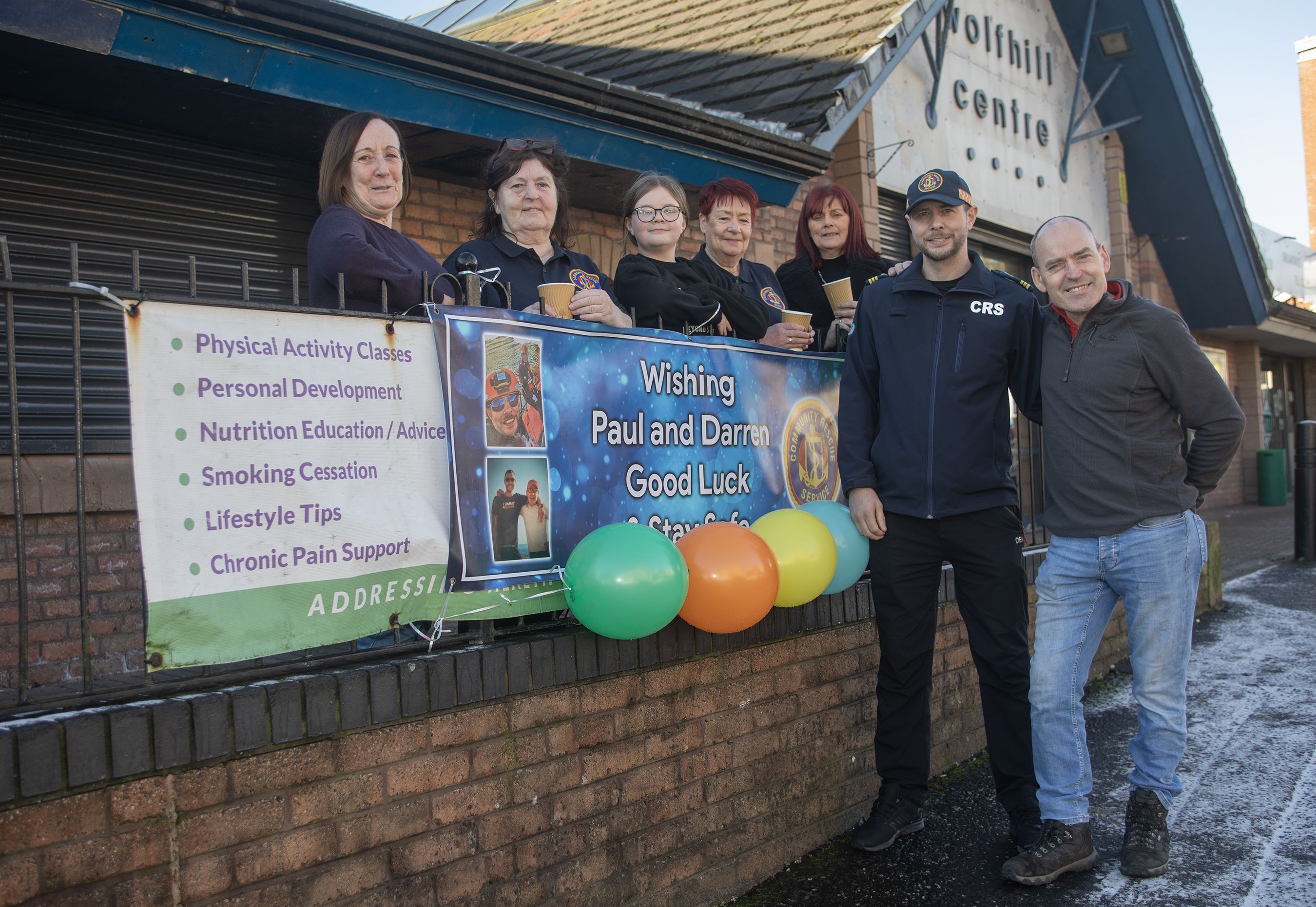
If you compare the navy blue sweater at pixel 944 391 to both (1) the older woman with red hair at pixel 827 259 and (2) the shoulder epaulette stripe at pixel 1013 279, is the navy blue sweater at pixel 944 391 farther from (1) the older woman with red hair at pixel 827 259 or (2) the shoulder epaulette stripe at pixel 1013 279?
(1) the older woman with red hair at pixel 827 259

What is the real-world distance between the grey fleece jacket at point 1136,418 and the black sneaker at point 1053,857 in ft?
3.15

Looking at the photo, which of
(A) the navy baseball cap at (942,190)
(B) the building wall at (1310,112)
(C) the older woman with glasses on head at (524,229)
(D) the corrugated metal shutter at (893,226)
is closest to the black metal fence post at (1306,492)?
(D) the corrugated metal shutter at (893,226)

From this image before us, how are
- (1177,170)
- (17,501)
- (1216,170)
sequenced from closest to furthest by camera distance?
(17,501) < (1216,170) < (1177,170)

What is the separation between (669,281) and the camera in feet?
11.7

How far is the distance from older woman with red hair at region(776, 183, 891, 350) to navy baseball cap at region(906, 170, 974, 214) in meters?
0.79

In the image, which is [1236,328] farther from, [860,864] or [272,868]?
[272,868]

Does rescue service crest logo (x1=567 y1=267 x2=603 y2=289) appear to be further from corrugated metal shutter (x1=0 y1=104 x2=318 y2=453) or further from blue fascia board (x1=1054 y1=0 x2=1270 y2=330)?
blue fascia board (x1=1054 y1=0 x2=1270 y2=330)

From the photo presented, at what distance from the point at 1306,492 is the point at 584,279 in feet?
31.0

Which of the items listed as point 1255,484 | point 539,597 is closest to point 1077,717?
point 539,597

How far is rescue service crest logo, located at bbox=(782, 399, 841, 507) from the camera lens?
383 centimetres

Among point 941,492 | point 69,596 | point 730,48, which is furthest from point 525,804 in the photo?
point 730,48

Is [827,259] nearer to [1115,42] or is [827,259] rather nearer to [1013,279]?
[1013,279]

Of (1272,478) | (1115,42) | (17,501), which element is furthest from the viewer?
(1272,478)

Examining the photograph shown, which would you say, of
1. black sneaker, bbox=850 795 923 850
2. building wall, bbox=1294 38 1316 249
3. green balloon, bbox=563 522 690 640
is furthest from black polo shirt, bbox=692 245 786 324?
building wall, bbox=1294 38 1316 249
